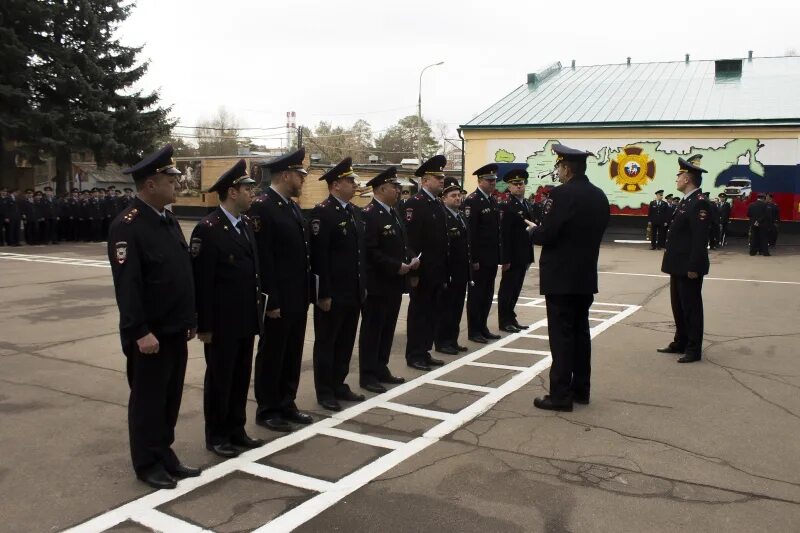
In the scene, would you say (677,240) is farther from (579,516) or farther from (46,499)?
(46,499)

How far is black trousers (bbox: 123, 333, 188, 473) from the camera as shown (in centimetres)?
418

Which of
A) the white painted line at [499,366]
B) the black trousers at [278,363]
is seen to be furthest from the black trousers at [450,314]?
the black trousers at [278,363]

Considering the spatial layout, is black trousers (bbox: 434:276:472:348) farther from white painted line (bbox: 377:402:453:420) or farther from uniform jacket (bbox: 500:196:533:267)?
white painted line (bbox: 377:402:453:420)

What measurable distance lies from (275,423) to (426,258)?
2.83 metres

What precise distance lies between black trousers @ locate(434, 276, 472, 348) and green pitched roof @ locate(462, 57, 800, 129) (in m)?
20.7

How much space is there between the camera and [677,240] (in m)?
7.81

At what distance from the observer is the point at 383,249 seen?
656cm

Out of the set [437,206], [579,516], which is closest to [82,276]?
[437,206]

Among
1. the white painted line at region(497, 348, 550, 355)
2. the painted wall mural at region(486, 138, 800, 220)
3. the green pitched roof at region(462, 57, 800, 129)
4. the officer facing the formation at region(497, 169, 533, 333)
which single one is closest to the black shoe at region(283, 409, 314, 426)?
the white painted line at region(497, 348, 550, 355)

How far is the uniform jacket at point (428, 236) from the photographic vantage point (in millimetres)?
7516

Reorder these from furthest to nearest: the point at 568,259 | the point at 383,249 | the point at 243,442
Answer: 1. the point at 383,249
2. the point at 568,259
3. the point at 243,442

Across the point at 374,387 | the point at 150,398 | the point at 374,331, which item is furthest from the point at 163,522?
the point at 374,331

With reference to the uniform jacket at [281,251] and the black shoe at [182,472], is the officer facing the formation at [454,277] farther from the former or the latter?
the black shoe at [182,472]

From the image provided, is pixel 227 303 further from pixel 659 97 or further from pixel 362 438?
pixel 659 97
